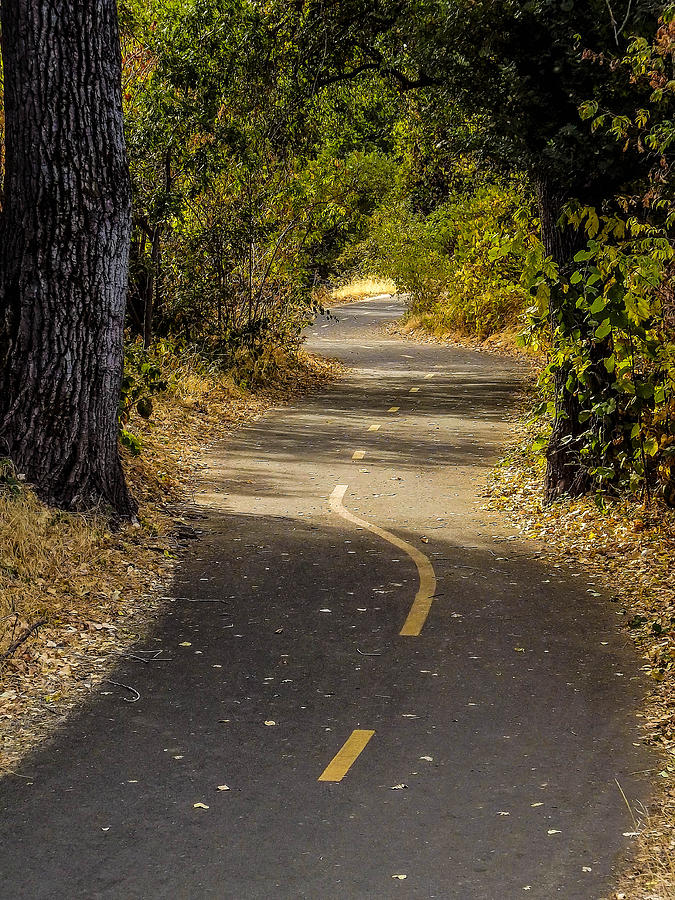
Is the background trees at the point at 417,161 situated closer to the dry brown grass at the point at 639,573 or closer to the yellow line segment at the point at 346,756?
the dry brown grass at the point at 639,573

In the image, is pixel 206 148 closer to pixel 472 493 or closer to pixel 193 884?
pixel 472 493

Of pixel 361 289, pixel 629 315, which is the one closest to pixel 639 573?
pixel 629 315

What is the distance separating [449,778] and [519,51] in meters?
7.63

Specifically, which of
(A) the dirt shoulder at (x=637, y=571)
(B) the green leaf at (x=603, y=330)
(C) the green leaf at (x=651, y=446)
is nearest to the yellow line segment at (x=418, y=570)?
(A) the dirt shoulder at (x=637, y=571)

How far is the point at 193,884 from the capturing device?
15.0 ft

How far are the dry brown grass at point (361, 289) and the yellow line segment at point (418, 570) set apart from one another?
47434 mm

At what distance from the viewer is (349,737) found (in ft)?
20.1

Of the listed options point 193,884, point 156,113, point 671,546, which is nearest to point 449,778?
point 193,884

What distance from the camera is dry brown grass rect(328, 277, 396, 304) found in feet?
201

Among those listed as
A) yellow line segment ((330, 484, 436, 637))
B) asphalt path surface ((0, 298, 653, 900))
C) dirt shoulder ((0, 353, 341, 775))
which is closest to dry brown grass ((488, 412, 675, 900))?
asphalt path surface ((0, 298, 653, 900))

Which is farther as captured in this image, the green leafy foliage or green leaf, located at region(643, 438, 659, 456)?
green leaf, located at region(643, 438, 659, 456)

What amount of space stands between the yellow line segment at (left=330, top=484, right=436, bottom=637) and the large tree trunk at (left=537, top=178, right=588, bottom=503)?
6.74 ft

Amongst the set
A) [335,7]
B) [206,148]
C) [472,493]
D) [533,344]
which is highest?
[335,7]

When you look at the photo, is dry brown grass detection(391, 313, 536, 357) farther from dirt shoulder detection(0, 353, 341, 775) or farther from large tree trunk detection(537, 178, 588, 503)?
dirt shoulder detection(0, 353, 341, 775)
